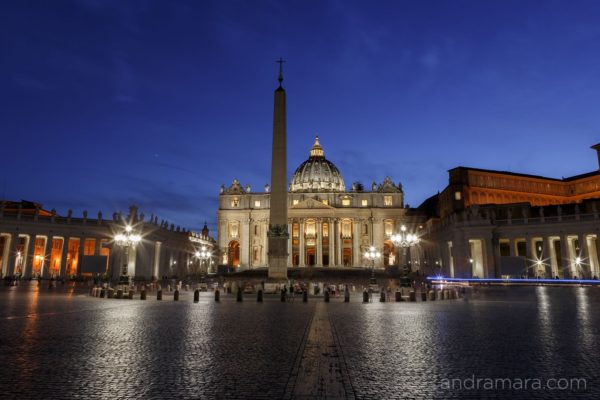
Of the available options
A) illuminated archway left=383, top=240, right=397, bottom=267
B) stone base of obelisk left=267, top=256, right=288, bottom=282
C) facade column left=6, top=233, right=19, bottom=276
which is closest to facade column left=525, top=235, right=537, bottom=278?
stone base of obelisk left=267, top=256, right=288, bottom=282

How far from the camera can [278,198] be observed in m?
30.8

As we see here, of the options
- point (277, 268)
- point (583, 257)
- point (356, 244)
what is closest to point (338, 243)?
point (356, 244)

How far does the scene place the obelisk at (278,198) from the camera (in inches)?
1204

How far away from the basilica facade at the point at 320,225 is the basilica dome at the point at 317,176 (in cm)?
1142

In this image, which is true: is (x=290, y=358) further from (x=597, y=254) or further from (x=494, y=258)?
(x=597, y=254)

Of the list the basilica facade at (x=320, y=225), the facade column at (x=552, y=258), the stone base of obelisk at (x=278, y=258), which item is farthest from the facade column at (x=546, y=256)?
the basilica facade at (x=320, y=225)

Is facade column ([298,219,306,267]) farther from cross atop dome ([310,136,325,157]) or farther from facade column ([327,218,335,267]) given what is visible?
cross atop dome ([310,136,325,157])

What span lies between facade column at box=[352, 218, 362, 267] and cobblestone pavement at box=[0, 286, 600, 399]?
8271 centimetres

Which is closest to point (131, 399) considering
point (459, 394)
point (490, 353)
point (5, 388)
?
point (5, 388)

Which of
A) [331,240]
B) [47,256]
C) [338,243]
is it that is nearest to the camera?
[47,256]

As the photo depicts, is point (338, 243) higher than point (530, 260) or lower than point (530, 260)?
higher

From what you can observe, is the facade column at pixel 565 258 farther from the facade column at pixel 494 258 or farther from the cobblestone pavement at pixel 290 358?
the cobblestone pavement at pixel 290 358

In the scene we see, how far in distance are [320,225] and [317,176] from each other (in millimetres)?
23713

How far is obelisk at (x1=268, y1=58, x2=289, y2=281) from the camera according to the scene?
30.6m
